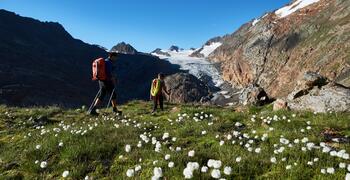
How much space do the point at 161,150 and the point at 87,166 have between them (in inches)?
66.7

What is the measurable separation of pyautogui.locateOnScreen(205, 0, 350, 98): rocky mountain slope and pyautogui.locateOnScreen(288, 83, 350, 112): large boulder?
181 ft

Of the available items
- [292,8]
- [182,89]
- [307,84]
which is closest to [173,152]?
[307,84]

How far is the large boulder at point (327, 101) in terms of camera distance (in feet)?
65.5

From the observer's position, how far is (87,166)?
10.2 meters

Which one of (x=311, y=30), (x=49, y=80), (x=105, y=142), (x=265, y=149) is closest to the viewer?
(x=265, y=149)

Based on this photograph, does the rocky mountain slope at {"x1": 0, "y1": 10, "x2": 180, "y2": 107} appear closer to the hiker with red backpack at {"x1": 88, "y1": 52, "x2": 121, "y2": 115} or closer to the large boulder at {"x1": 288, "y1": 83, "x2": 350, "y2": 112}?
the hiker with red backpack at {"x1": 88, "y1": 52, "x2": 121, "y2": 115}

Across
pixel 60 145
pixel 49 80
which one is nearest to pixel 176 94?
pixel 49 80

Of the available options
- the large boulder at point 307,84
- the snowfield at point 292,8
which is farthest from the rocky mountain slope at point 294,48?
the large boulder at point 307,84

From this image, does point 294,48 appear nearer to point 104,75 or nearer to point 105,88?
point 105,88

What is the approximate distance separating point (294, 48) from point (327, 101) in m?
95.6

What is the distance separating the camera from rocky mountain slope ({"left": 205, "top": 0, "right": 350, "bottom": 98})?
89875 millimetres

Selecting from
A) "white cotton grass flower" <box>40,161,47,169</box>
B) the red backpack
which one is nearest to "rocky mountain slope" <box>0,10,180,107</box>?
the red backpack

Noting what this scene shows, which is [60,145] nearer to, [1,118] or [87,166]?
[87,166]

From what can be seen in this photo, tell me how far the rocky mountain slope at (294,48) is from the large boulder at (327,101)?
55.0 metres
